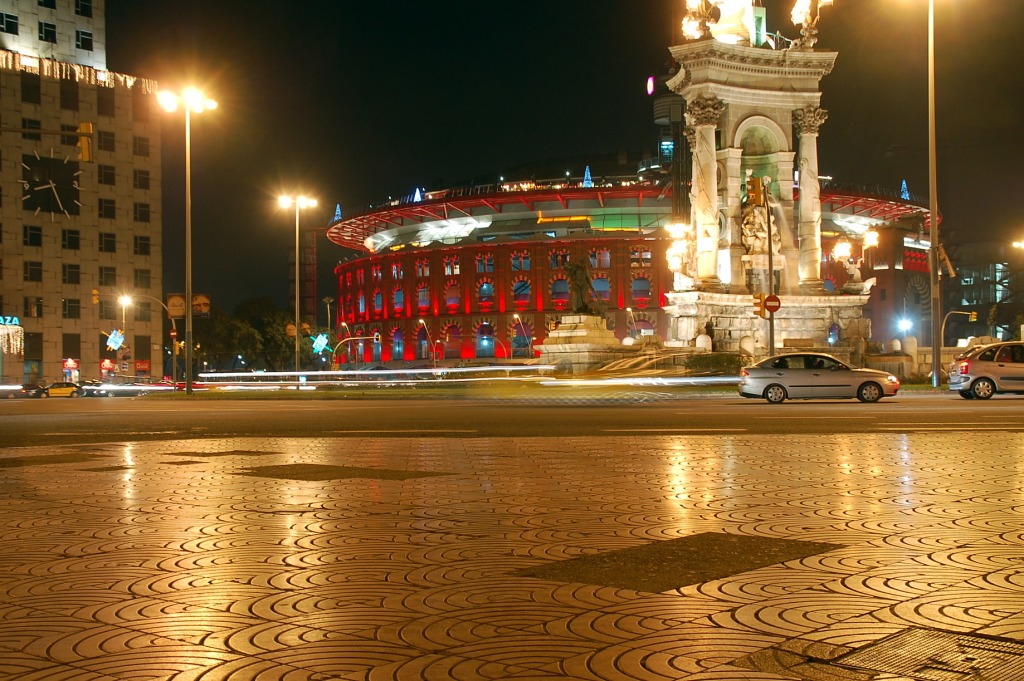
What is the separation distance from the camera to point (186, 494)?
8281mm

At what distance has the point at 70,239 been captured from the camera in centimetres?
7562

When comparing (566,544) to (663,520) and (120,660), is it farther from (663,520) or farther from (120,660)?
(120,660)

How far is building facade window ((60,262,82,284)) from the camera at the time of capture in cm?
7494

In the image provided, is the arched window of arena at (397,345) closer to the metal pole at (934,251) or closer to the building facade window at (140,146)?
the building facade window at (140,146)

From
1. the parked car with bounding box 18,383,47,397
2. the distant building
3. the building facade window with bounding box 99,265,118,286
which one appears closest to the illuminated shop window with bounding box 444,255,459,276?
the distant building

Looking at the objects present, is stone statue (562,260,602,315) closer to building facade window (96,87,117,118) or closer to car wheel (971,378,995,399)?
car wheel (971,378,995,399)

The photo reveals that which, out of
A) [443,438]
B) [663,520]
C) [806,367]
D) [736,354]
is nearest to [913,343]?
[736,354]

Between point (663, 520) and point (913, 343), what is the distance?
48381 millimetres

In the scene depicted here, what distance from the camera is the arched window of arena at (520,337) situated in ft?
370

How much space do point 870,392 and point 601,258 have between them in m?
86.9

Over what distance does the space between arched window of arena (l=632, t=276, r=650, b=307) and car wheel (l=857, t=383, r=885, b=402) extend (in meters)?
85.8

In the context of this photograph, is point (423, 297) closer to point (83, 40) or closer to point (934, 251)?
point (83, 40)

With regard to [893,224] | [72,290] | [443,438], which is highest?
[893,224]

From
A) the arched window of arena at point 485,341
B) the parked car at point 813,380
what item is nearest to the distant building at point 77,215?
the arched window of arena at point 485,341
